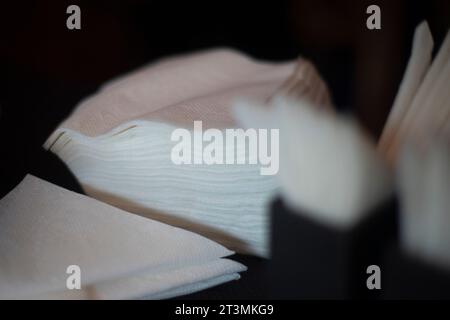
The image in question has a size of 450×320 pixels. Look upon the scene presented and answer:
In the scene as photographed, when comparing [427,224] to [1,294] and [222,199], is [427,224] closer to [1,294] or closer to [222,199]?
[222,199]

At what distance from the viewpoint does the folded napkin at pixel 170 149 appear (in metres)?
0.44

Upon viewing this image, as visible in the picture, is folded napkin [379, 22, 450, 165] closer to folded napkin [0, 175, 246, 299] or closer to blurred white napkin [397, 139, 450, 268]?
blurred white napkin [397, 139, 450, 268]

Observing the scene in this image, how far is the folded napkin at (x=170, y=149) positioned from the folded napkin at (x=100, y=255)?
0.08 ft

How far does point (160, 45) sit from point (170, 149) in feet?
0.29

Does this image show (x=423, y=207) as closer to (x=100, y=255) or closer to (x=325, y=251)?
(x=325, y=251)

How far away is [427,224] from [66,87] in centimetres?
31

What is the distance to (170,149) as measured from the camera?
17.4 inches

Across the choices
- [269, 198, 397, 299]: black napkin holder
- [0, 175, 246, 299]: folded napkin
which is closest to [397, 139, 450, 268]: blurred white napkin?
[269, 198, 397, 299]: black napkin holder

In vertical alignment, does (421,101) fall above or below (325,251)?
above

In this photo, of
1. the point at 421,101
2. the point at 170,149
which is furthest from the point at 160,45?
the point at 421,101

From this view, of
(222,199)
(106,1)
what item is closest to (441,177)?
(222,199)

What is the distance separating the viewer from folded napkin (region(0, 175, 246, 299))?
0.41 m

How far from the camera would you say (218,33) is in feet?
1.52

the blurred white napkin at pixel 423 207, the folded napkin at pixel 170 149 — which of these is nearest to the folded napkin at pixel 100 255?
the folded napkin at pixel 170 149
